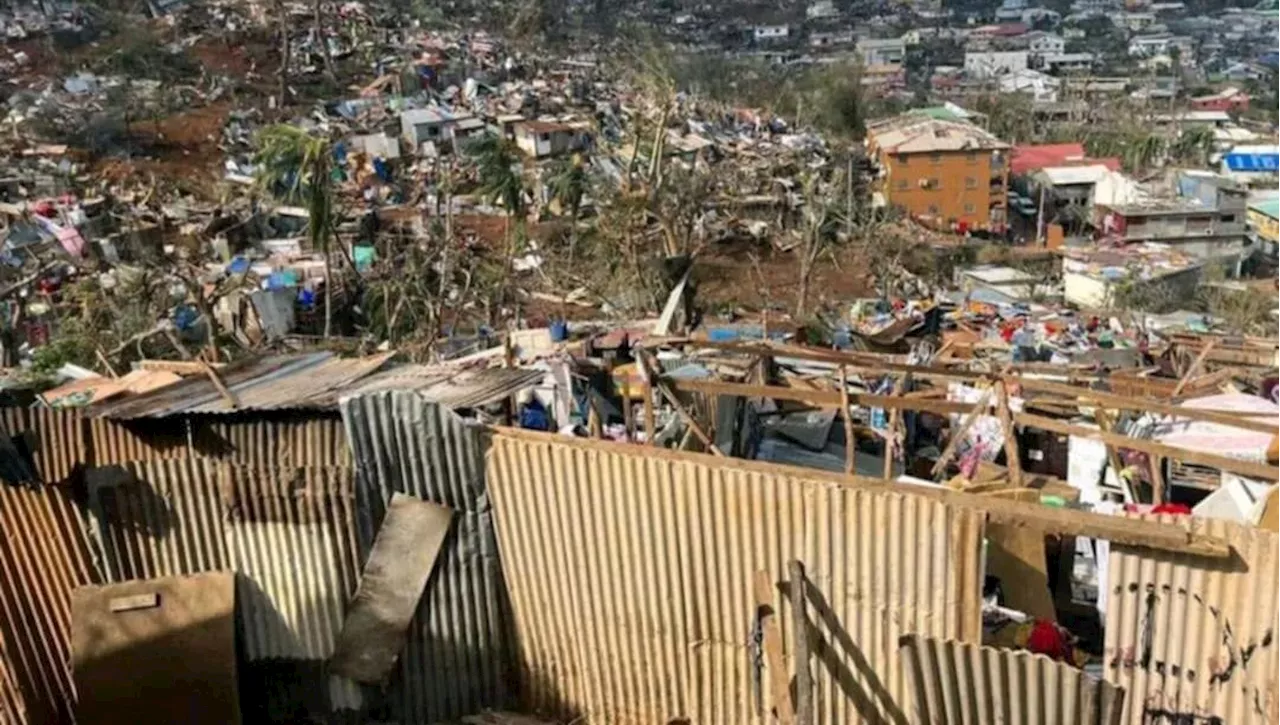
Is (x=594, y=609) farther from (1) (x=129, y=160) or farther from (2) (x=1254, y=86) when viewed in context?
(2) (x=1254, y=86)

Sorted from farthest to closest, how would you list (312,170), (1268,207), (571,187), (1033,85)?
(1033,85)
(1268,207)
(571,187)
(312,170)

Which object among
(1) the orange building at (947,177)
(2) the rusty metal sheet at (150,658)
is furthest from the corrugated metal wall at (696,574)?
(1) the orange building at (947,177)

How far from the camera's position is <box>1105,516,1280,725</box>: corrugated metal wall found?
3.23m

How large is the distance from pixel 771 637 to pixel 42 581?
2.95 meters

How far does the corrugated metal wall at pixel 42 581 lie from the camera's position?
171 inches

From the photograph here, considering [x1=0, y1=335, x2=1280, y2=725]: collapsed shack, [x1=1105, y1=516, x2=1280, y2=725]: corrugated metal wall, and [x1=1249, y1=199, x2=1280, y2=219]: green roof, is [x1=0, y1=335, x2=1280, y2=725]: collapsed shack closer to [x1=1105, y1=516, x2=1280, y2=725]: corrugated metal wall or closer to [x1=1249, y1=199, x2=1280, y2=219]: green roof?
[x1=1105, y1=516, x2=1280, y2=725]: corrugated metal wall

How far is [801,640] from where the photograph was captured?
3547 mm

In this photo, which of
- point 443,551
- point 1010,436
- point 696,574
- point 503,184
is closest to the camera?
point 696,574

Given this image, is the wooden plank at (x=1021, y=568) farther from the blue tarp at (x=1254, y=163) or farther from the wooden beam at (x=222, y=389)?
the blue tarp at (x=1254, y=163)

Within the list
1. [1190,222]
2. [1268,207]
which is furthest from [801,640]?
[1268,207]

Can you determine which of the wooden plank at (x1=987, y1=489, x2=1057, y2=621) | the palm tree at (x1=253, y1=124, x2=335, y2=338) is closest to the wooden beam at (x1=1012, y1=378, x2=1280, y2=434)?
the wooden plank at (x1=987, y1=489, x2=1057, y2=621)

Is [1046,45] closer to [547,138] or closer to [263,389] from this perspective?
[547,138]

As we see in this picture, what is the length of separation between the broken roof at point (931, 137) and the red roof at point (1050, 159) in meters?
2.59

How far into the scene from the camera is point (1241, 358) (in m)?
8.41
